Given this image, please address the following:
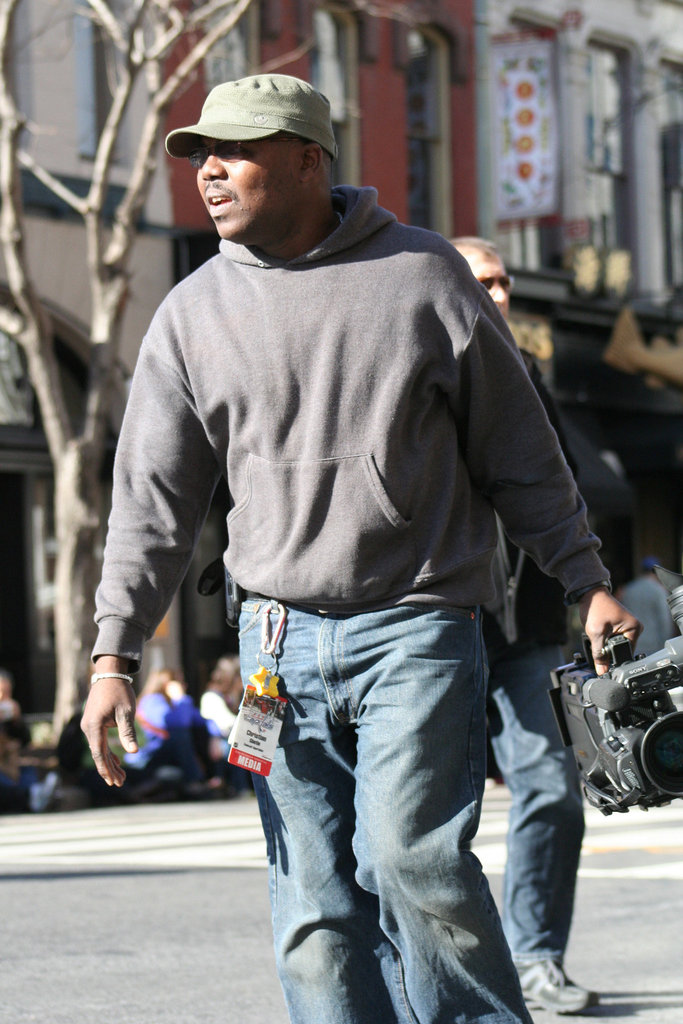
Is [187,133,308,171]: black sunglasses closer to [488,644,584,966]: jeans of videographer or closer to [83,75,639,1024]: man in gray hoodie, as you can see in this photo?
[83,75,639,1024]: man in gray hoodie

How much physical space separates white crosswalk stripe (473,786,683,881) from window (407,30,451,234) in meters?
12.1

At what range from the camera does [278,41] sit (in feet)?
65.5

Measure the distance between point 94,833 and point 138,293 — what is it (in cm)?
844

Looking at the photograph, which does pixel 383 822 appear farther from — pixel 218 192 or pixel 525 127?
pixel 525 127

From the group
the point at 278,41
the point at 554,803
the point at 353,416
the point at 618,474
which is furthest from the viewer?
the point at 618,474

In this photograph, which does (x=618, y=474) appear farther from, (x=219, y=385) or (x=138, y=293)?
(x=219, y=385)

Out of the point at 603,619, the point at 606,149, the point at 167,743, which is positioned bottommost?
the point at 167,743

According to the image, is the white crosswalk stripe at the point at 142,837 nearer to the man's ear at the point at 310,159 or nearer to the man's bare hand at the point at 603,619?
the man's bare hand at the point at 603,619

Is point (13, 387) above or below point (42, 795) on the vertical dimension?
above

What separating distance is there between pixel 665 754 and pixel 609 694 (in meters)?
0.16

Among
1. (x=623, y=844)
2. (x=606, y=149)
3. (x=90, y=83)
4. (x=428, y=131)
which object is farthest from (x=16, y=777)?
(x=606, y=149)

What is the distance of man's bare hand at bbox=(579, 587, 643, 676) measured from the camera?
3.46m

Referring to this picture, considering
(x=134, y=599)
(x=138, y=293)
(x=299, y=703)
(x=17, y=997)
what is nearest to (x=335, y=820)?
(x=299, y=703)

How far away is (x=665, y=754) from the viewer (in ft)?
11.4
